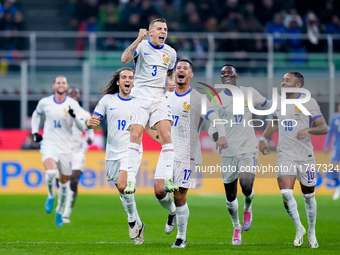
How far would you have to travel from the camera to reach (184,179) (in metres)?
10.6

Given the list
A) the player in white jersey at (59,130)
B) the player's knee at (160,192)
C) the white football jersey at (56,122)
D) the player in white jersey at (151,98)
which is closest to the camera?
the player in white jersey at (151,98)

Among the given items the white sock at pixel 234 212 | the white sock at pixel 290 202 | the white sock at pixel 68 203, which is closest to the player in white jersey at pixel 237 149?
the white sock at pixel 234 212

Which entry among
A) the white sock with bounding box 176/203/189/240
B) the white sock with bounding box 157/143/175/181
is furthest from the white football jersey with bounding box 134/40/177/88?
the white sock with bounding box 176/203/189/240

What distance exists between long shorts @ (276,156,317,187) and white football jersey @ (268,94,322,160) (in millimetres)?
79

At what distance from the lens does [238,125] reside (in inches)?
454

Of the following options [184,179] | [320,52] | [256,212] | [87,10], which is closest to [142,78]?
[184,179]

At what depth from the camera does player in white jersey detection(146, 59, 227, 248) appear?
10602 mm

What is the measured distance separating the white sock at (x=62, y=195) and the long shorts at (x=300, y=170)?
4.98 m

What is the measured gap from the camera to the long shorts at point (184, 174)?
10555 millimetres

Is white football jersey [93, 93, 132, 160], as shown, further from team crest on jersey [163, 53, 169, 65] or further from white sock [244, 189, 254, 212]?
white sock [244, 189, 254, 212]

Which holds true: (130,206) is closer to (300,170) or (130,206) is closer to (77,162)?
(300,170)

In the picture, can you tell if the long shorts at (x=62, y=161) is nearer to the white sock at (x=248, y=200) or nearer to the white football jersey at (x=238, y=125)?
the white football jersey at (x=238, y=125)

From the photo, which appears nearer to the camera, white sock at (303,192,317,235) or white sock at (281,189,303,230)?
white sock at (281,189,303,230)

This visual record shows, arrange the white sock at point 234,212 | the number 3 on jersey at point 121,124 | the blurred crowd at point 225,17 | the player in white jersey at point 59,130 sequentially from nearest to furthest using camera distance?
the white sock at point 234,212, the number 3 on jersey at point 121,124, the player in white jersey at point 59,130, the blurred crowd at point 225,17
